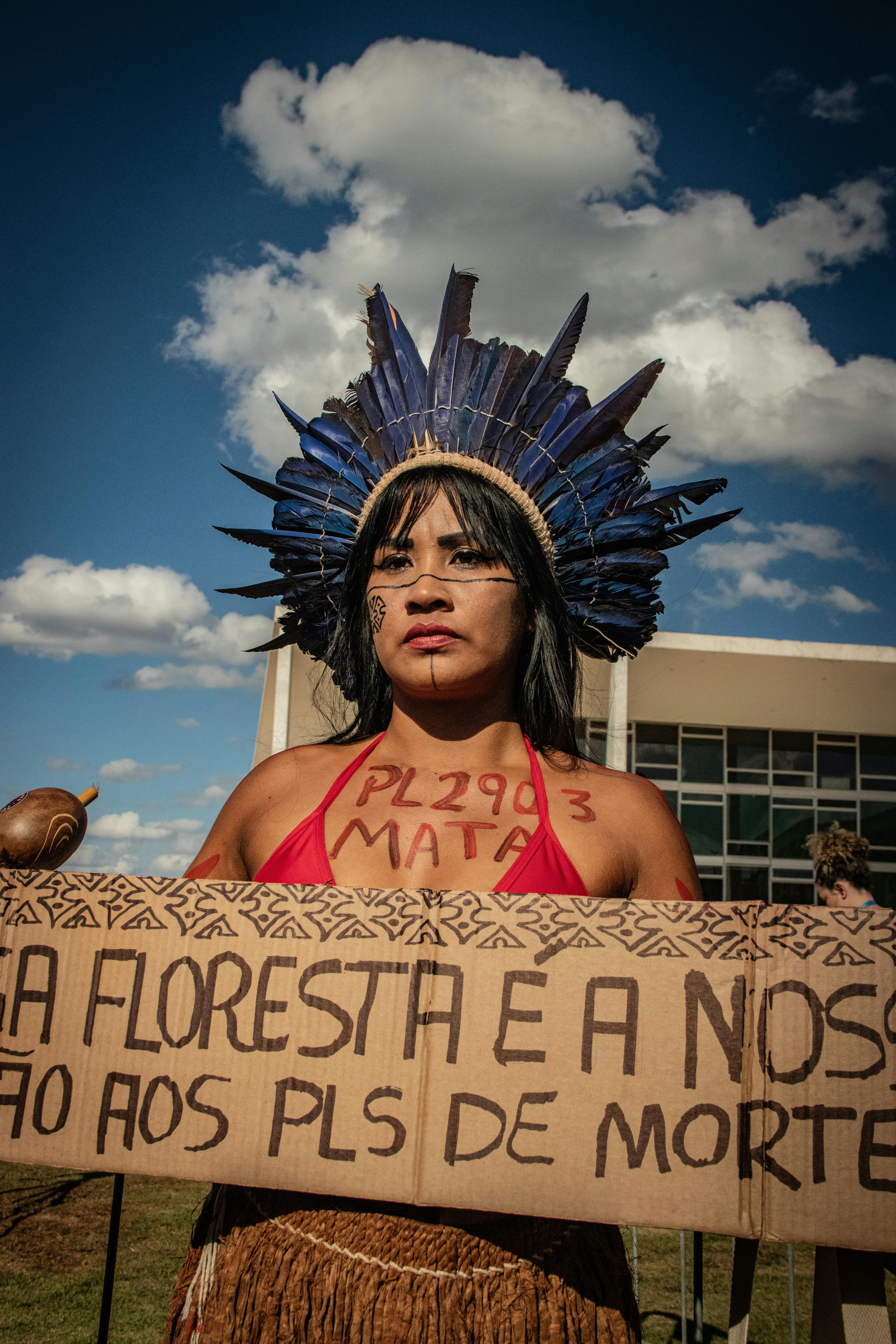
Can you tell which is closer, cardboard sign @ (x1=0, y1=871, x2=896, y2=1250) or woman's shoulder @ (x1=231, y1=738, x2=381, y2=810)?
cardboard sign @ (x1=0, y1=871, x2=896, y2=1250)

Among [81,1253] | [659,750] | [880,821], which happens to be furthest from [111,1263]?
[880,821]

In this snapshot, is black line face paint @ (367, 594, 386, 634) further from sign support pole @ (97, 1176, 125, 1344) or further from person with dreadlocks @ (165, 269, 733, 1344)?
sign support pole @ (97, 1176, 125, 1344)

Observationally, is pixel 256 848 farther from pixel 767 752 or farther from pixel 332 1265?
pixel 767 752

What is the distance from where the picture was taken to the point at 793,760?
1508 cm

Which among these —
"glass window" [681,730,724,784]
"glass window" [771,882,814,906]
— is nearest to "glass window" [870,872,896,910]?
"glass window" [771,882,814,906]

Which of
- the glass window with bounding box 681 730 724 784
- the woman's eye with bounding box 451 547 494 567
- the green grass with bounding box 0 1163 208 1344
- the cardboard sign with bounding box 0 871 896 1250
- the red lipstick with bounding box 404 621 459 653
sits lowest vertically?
the green grass with bounding box 0 1163 208 1344

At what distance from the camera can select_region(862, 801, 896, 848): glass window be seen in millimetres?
14922

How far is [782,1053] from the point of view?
48.7 inches

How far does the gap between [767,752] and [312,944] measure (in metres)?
14.8

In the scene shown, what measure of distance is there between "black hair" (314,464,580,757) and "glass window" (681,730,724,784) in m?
13.1

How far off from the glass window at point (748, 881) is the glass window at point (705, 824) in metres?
0.41

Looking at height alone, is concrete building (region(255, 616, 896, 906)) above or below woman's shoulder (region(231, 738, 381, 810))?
above

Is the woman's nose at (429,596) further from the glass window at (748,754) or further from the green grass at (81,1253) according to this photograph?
the glass window at (748,754)

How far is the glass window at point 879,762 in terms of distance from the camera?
15.1 m
